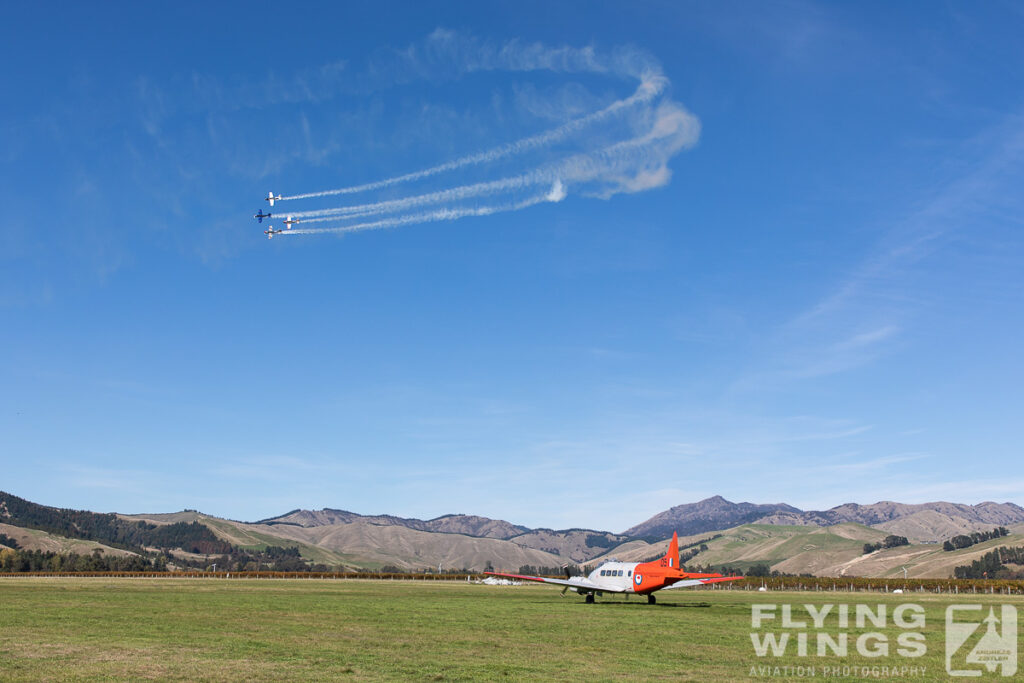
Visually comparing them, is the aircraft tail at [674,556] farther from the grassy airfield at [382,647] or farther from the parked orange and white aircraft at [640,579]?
the grassy airfield at [382,647]

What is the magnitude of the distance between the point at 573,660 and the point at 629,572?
1377 inches

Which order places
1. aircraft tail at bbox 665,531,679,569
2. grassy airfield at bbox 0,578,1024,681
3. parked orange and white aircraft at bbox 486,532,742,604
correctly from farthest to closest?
aircraft tail at bbox 665,531,679,569 → parked orange and white aircraft at bbox 486,532,742,604 → grassy airfield at bbox 0,578,1024,681

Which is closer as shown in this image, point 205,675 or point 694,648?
point 205,675

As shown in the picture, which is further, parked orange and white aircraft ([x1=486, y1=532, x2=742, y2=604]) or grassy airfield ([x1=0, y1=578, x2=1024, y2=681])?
parked orange and white aircraft ([x1=486, y1=532, x2=742, y2=604])

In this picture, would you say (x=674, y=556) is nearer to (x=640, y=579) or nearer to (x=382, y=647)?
(x=640, y=579)

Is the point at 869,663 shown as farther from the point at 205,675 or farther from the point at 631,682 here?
the point at 205,675

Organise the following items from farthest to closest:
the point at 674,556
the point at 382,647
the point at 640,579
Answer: the point at 674,556 → the point at 640,579 → the point at 382,647

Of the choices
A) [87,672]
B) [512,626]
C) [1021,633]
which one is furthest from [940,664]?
[87,672]

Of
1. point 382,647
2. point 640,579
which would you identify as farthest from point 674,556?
point 382,647

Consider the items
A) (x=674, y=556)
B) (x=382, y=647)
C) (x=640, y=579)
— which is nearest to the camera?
(x=382, y=647)

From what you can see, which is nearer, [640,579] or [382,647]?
[382,647]

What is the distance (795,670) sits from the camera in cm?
2155

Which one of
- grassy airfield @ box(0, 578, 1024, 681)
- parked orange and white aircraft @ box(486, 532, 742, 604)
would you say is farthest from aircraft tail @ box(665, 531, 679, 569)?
grassy airfield @ box(0, 578, 1024, 681)

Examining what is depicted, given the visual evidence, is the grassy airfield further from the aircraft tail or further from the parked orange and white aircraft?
the aircraft tail
